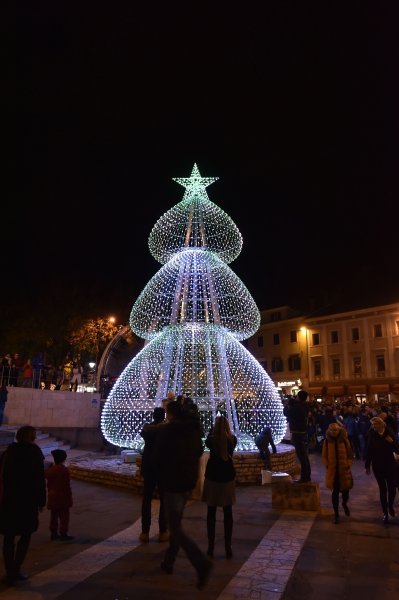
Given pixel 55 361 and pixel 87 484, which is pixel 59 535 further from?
pixel 55 361

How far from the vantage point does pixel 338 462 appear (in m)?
6.66

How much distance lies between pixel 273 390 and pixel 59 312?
1857cm

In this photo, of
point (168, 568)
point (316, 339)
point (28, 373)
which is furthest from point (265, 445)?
point (316, 339)

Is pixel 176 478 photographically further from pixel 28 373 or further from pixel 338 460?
pixel 28 373

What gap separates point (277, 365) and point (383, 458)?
37340 millimetres

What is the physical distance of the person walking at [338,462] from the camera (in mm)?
6586

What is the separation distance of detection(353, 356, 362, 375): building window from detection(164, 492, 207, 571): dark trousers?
3574 cm

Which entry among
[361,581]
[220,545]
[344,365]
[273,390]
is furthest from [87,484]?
[344,365]

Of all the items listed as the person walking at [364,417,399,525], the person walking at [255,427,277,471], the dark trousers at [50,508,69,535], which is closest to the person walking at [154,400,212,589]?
the dark trousers at [50,508,69,535]

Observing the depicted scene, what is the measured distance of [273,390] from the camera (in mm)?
10172

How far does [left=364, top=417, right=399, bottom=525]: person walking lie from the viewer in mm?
6612

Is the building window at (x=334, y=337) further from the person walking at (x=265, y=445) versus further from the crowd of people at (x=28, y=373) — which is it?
the person walking at (x=265, y=445)

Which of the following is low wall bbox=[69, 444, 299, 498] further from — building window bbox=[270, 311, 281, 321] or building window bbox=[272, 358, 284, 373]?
building window bbox=[270, 311, 281, 321]

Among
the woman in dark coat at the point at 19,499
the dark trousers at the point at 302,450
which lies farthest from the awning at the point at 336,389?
the woman in dark coat at the point at 19,499
